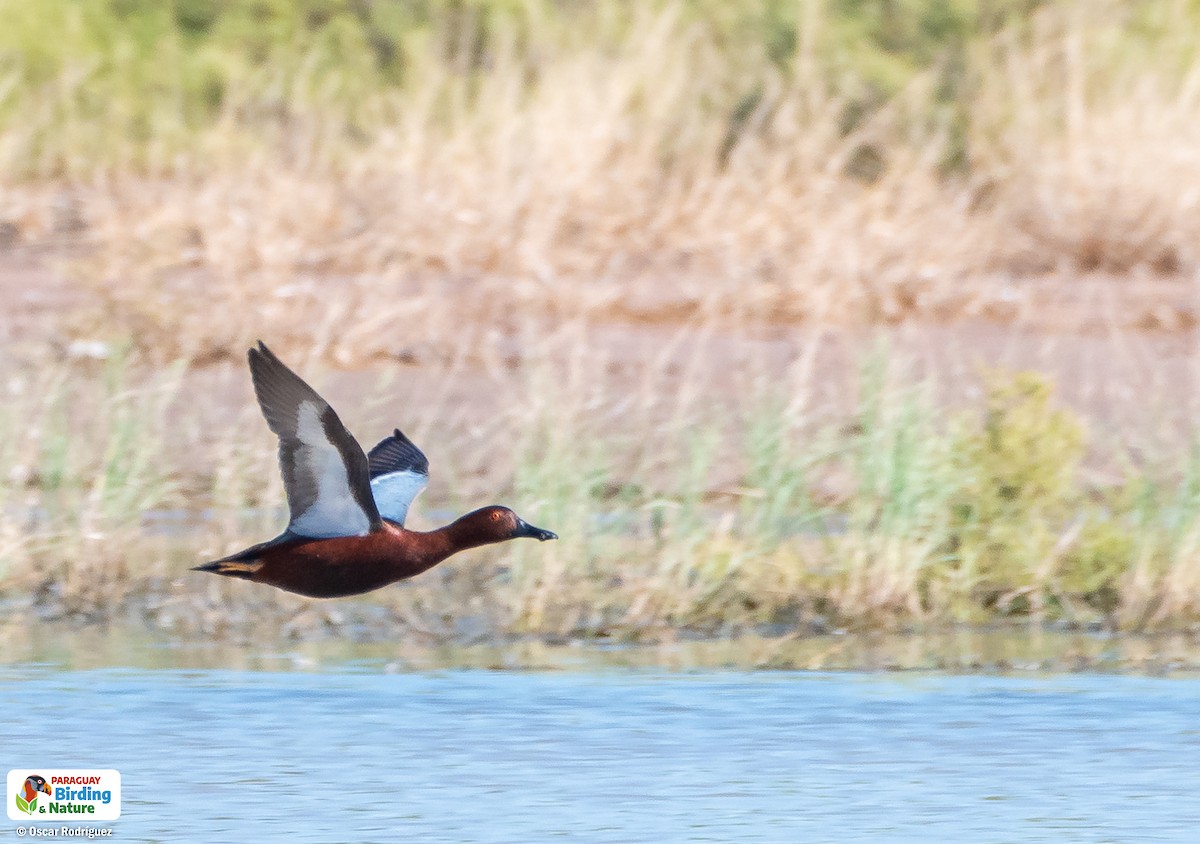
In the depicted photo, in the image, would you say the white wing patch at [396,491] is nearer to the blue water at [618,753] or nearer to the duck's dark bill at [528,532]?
the duck's dark bill at [528,532]

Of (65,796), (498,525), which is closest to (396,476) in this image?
(498,525)

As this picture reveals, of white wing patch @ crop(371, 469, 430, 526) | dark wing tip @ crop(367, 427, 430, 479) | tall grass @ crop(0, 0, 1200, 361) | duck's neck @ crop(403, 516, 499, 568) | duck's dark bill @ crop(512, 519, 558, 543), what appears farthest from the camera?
tall grass @ crop(0, 0, 1200, 361)

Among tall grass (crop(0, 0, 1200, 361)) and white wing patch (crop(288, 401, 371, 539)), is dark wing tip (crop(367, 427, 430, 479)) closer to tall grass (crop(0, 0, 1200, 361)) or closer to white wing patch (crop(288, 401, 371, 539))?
white wing patch (crop(288, 401, 371, 539))

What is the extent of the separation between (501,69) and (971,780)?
29.2ft

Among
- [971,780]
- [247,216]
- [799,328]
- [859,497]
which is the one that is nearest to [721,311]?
[799,328]

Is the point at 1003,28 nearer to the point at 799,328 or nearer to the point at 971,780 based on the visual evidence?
the point at 799,328

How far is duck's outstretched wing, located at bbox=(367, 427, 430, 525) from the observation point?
5773 millimetres

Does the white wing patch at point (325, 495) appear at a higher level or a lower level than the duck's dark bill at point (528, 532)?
higher

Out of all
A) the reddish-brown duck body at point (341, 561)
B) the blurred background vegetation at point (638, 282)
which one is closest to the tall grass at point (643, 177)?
the blurred background vegetation at point (638, 282)

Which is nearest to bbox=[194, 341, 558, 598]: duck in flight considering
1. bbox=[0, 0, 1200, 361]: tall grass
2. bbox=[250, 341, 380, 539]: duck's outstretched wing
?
bbox=[250, 341, 380, 539]: duck's outstretched wing

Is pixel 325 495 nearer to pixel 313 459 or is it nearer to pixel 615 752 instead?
pixel 313 459

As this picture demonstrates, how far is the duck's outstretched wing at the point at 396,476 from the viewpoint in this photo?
18.9ft

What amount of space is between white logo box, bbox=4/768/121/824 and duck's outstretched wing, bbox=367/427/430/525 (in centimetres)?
86

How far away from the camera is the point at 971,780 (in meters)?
5.67
